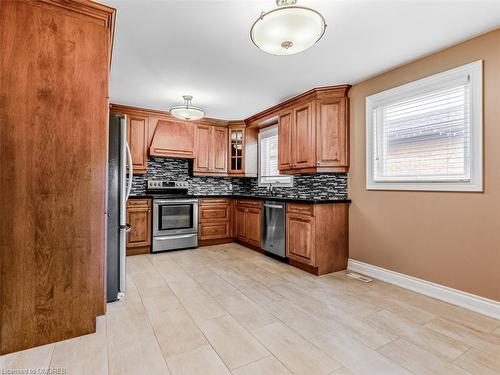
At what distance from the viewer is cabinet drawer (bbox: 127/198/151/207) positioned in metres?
4.10

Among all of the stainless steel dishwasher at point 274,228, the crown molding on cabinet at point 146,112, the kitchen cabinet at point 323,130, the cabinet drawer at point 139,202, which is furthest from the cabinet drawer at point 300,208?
the crown molding on cabinet at point 146,112

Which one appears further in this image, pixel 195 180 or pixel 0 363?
pixel 195 180

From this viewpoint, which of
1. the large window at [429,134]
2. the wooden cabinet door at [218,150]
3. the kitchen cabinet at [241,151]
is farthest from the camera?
the kitchen cabinet at [241,151]

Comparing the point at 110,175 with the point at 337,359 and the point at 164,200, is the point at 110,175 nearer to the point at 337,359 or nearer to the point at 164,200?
the point at 164,200

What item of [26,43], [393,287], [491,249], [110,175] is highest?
[26,43]

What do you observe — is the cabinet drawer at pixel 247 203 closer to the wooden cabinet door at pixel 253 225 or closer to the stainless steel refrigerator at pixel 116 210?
the wooden cabinet door at pixel 253 225

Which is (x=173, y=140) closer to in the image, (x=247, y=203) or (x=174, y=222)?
(x=174, y=222)

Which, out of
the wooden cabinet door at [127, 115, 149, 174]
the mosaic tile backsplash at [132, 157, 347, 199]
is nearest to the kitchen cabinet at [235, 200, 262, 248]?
the mosaic tile backsplash at [132, 157, 347, 199]

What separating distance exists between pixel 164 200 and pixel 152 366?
3.03m

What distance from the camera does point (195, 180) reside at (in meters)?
5.34

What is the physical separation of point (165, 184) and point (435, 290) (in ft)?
13.8

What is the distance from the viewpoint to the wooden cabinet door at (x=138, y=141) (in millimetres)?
4457

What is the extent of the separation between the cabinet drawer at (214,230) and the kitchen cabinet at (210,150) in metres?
1.00

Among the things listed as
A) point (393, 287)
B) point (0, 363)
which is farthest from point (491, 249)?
point (0, 363)
